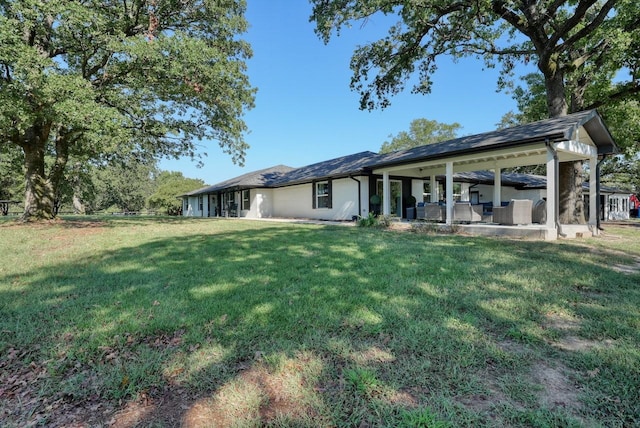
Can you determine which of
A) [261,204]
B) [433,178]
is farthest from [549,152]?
[261,204]

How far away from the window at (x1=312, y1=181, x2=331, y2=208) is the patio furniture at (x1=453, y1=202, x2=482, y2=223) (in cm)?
709

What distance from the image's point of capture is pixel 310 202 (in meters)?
18.2

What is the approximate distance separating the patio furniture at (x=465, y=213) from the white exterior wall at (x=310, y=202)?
15.2 feet

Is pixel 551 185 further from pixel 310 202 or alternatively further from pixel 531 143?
pixel 310 202

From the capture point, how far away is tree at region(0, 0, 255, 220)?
8344 mm

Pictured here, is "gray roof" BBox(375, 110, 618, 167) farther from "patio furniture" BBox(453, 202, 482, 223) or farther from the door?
the door

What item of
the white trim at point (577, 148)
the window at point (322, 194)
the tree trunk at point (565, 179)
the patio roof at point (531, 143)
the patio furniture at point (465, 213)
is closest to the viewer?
the patio roof at point (531, 143)

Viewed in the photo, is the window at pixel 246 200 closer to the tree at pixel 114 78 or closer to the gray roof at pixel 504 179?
the tree at pixel 114 78

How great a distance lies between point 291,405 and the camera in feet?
6.17

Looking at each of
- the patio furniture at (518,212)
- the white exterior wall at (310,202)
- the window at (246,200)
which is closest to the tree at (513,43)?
the patio furniture at (518,212)

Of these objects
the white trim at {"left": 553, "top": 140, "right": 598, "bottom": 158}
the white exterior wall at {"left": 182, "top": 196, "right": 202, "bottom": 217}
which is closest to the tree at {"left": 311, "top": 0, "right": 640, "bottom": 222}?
the white trim at {"left": 553, "top": 140, "right": 598, "bottom": 158}

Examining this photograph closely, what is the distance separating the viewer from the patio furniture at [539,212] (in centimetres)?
1019

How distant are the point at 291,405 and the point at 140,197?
5146cm

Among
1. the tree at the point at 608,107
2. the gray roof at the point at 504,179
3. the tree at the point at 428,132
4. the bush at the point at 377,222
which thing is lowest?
the bush at the point at 377,222
